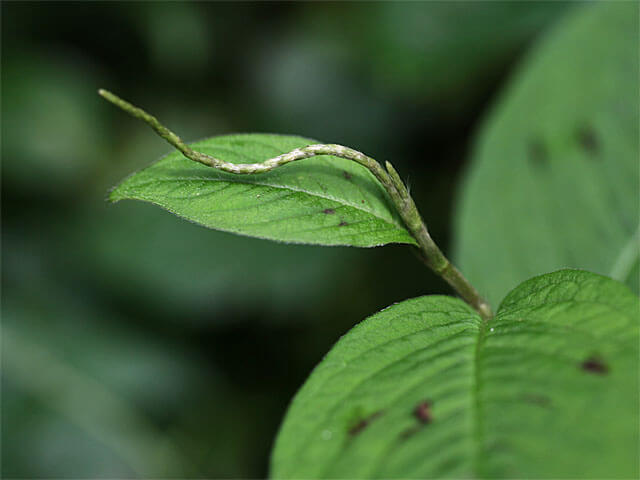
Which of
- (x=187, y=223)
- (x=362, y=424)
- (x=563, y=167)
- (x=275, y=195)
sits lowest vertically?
(x=187, y=223)

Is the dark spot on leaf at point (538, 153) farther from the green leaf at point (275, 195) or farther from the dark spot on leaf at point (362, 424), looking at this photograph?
the dark spot on leaf at point (362, 424)

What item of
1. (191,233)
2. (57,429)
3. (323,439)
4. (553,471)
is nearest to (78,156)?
(191,233)

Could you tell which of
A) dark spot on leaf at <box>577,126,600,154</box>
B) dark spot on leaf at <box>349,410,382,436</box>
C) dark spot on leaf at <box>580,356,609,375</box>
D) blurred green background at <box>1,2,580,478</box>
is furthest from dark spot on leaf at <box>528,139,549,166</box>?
dark spot on leaf at <box>349,410,382,436</box>

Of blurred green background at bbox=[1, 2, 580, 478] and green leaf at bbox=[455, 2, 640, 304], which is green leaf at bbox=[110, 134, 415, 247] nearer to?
green leaf at bbox=[455, 2, 640, 304]

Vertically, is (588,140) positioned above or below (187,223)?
above

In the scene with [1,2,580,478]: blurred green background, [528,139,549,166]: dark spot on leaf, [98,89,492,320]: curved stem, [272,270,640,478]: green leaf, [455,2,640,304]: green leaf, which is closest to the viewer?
[272,270,640,478]: green leaf

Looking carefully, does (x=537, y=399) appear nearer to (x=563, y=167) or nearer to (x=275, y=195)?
(x=275, y=195)

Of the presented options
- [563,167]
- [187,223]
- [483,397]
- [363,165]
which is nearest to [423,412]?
[483,397]
